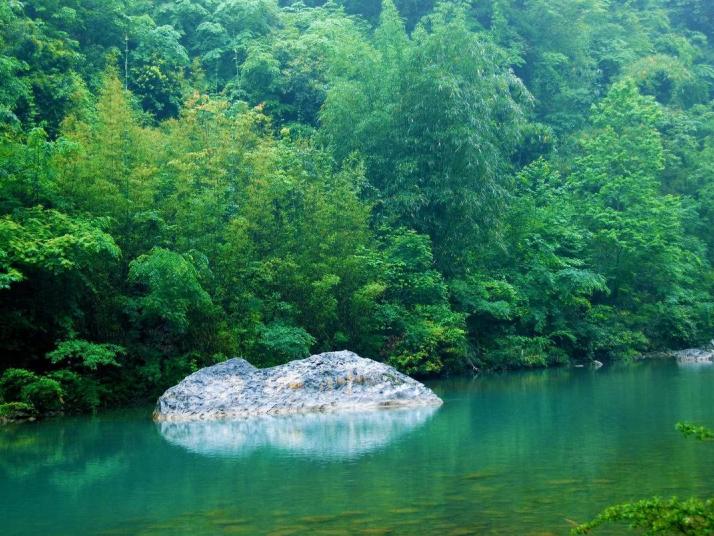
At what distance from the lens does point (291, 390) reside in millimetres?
15430

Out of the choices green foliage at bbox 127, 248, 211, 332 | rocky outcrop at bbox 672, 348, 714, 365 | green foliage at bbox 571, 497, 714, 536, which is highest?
green foliage at bbox 127, 248, 211, 332

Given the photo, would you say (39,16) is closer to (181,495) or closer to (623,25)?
(181,495)

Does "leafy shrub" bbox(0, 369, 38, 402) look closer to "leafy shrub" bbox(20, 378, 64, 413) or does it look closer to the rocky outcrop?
"leafy shrub" bbox(20, 378, 64, 413)

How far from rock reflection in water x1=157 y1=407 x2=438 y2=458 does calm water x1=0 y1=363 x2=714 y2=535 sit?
0.04 meters

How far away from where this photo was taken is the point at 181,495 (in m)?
8.66

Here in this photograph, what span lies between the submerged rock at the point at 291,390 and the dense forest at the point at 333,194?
59.8 inches

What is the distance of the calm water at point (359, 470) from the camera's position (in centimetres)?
746

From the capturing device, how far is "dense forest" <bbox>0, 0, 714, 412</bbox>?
16203 millimetres

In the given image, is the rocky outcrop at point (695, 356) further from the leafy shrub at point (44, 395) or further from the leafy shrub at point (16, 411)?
the leafy shrub at point (16, 411)

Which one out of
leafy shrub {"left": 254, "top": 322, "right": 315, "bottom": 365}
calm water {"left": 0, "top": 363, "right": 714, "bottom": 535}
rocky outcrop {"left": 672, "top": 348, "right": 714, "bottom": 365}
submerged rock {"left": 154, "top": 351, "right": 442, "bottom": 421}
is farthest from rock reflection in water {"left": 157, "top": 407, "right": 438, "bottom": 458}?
rocky outcrop {"left": 672, "top": 348, "right": 714, "bottom": 365}

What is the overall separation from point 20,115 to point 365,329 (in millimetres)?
9826

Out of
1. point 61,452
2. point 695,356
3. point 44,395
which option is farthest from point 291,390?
point 695,356

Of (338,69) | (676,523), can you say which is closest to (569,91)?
(338,69)

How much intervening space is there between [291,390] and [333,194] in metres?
6.90
